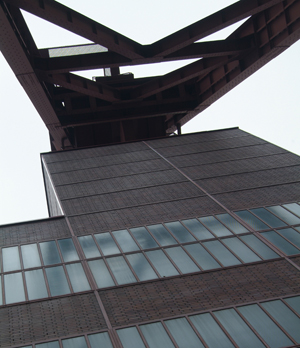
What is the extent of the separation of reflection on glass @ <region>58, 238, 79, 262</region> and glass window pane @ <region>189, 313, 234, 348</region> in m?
5.10

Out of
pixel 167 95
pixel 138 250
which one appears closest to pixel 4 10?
pixel 138 250

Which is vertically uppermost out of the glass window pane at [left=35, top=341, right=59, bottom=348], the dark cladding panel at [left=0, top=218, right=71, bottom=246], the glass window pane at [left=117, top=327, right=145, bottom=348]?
the dark cladding panel at [left=0, top=218, right=71, bottom=246]

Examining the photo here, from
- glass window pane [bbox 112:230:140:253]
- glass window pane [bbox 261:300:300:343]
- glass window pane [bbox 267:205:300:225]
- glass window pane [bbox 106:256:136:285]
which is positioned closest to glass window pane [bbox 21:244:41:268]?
glass window pane [bbox 106:256:136:285]

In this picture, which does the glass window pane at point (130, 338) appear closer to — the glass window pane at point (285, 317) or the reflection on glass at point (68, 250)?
the glass window pane at point (285, 317)

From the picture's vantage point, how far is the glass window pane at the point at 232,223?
18281 millimetres

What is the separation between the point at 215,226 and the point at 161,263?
322 centimetres

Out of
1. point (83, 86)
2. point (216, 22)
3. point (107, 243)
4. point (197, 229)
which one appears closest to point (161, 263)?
point (107, 243)

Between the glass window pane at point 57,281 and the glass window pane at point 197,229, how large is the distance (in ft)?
16.2

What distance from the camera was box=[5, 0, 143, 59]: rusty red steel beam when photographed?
824 inches

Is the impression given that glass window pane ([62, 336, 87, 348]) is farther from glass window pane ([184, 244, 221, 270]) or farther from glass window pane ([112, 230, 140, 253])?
glass window pane ([112, 230, 140, 253])

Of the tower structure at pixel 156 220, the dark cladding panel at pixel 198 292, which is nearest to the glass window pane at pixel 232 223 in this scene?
the tower structure at pixel 156 220

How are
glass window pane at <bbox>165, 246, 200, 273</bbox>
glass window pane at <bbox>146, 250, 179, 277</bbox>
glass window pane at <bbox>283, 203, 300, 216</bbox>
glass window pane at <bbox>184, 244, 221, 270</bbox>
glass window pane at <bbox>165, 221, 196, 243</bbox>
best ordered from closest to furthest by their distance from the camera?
glass window pane at <bbox>146, 250, 179, 277</bbox>
glass window pane at <bbox>165, 246, 200, 273</bbox>
glass window pane at <bbox>184, 244, 221, 270</bbox>
glass window pane at <bbox>165, 221, 196, 243</bbox>
glass window pane at <bbox>283, 203, 300, 216</bbox>

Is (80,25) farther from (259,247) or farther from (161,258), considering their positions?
Result: (259,247)

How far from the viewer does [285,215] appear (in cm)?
1930
